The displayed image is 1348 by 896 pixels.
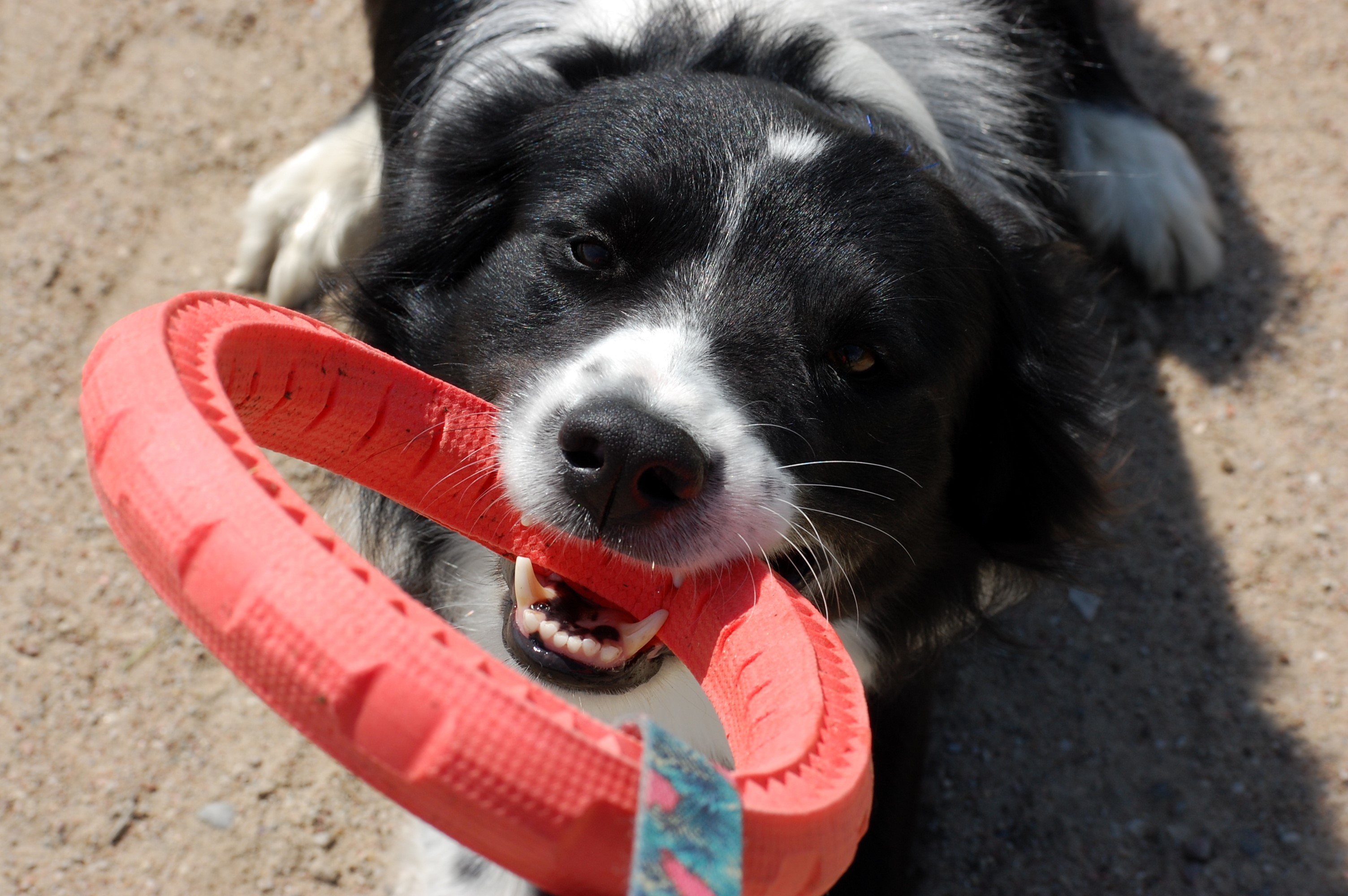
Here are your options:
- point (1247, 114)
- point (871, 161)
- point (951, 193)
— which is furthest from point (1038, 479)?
point (1247, 114)

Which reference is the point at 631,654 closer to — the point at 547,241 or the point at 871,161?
the point at 547,241

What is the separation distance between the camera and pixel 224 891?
9.43ft

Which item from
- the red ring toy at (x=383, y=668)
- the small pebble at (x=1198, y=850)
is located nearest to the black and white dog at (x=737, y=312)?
the red ring toy at (x=383, y=668)

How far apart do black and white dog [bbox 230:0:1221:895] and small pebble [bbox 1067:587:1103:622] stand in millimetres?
697

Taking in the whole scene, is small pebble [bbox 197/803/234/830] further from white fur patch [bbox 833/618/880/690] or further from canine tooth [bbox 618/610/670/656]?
white fur patch [bbox 833/618/880/690]

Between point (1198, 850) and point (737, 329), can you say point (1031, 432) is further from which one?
point (1198, 850)

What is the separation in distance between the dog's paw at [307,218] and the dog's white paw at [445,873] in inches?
72.5

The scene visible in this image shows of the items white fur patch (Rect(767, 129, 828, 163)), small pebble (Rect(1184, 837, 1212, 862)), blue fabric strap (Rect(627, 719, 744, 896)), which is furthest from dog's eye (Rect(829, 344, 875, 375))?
small pebble (Rect(1184, 837, 1212, 862))

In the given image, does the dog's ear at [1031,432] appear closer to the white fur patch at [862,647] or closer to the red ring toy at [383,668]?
the white fur patch at [862,647]

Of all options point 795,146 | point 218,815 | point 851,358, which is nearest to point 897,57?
point 795,146

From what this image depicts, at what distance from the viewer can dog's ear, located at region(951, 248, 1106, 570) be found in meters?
2.64

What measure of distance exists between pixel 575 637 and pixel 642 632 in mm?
125

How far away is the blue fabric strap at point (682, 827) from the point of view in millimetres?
1210

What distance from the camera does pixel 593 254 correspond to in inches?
89.4
